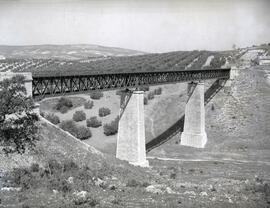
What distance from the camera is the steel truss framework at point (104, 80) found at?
27.0 meters

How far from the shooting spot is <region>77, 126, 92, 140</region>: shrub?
44188 millimetres

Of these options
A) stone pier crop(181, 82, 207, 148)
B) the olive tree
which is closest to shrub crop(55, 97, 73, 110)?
stone pier crop(181, 82, 207, 148)

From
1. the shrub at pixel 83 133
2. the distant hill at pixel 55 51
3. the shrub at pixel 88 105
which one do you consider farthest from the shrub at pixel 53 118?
the distant hill at pixel 55 51

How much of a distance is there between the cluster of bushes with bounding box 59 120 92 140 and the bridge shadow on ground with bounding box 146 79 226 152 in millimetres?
6487

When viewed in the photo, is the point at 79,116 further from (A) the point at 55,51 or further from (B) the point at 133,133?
(A) the point at 55,51

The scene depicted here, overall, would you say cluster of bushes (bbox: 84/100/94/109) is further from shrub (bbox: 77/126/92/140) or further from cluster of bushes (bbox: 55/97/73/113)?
shrub (bbox: 77/126/92/140)

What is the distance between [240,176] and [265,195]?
11.3 meters

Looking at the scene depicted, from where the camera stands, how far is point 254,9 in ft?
85.8

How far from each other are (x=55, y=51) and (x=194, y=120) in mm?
98037

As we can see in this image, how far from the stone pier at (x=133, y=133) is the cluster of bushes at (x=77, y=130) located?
38.1 ft

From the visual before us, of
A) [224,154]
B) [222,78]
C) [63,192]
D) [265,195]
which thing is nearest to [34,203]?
[63,192]

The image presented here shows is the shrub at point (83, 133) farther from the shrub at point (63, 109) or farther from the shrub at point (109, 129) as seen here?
the shrub at point (63, 109)

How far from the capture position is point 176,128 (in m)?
49.2

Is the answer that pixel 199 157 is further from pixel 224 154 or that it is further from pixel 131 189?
pixel 131 189
